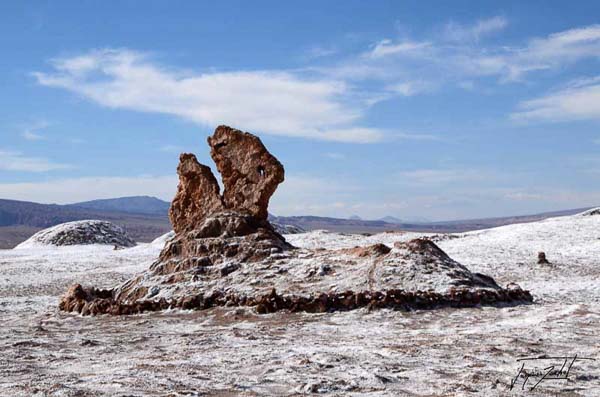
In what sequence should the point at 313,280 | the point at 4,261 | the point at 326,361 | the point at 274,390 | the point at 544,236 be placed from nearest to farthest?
the point at 274,390 → the point at 326,361 → the point at 313,280 → the point at 544,236 → the point at 4,261

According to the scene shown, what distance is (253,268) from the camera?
16.8 m

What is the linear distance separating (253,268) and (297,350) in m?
7.23

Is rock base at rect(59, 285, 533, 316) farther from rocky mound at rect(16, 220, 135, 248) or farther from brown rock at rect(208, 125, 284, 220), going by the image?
rocky mound at rect(16, 220, 135, 248)

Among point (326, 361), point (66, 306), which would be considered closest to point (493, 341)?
point (326, 361)

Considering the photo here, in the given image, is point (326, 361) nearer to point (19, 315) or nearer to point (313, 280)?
point (313, 280)

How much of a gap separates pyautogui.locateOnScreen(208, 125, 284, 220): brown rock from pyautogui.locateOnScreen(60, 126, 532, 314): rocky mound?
3cm

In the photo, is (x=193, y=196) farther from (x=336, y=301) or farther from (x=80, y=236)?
(x=80, y=236)

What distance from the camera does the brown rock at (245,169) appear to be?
1866 centimetres

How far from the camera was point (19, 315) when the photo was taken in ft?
52.3

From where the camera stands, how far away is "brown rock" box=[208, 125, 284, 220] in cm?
1866

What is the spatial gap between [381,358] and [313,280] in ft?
22.5

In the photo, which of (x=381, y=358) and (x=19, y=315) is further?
(x=19, y=315)
